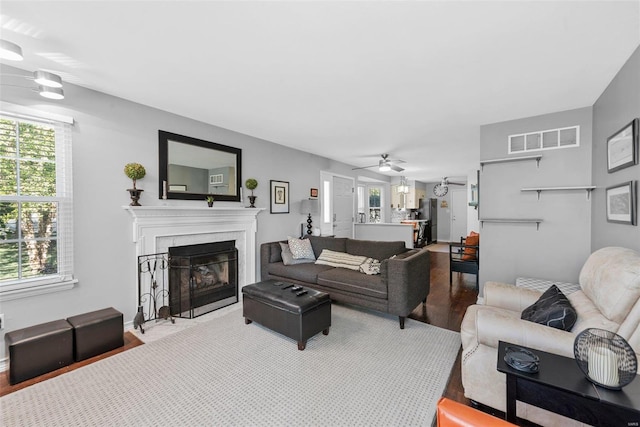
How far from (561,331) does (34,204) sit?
4114mm

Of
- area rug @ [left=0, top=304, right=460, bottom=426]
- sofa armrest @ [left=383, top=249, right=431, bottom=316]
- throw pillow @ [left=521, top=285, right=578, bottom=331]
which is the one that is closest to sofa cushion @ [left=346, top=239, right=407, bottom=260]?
sofa armrest @ [left=383, top=249, right=431, bottom=316]

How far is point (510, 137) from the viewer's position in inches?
136

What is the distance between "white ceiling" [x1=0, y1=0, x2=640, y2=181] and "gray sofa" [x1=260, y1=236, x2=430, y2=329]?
184 centimetres

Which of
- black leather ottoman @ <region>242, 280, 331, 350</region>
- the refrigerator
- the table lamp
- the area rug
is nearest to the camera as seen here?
the area rug

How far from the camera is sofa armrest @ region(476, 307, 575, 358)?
1.49 metres

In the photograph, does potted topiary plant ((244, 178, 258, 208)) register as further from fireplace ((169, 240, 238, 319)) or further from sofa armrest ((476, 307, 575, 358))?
sofa armrest ((476, 307, 575, 358))

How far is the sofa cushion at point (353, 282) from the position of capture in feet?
10.3

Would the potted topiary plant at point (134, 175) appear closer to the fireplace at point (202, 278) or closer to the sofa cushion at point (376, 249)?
the fireplace at point (202, 278)

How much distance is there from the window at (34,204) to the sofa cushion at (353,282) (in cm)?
268

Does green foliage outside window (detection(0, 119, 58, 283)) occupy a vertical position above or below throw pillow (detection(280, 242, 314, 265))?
above

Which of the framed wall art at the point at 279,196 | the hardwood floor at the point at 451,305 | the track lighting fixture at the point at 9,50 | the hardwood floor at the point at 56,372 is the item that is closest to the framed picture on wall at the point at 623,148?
the hardwood floor at the point at 451,305

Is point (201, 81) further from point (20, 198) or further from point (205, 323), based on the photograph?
point (205, 323)

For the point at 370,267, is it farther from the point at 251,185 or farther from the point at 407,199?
the point at 407,199

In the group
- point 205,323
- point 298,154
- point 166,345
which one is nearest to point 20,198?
point 166,345
